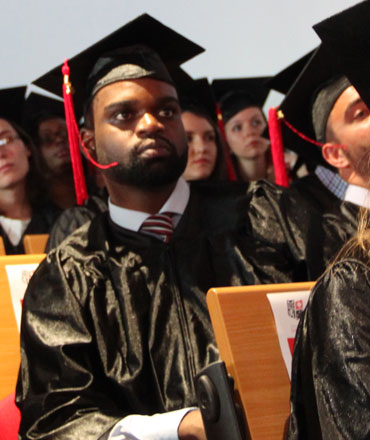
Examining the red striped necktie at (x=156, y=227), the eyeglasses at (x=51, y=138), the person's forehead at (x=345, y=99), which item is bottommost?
the person's forehead at (x=345, y=99)

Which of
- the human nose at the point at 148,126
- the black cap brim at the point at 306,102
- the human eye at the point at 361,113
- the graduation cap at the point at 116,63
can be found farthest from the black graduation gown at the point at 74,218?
the human eye at the point at 361,113

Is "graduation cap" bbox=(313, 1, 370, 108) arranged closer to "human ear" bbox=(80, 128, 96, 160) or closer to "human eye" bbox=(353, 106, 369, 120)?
"human eye" bbox=(353, 106, 369, 120)

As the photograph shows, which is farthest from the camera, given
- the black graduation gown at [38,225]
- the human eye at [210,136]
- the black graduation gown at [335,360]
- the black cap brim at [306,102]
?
the human eye at [210,136]

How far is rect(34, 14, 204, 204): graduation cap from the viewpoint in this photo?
8.39 feet

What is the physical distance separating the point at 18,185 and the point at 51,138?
38cm

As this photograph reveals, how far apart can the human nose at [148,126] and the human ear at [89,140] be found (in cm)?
34

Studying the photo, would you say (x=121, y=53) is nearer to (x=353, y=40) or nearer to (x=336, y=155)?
(x=336, y=155)

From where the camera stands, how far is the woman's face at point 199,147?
3.61 meters

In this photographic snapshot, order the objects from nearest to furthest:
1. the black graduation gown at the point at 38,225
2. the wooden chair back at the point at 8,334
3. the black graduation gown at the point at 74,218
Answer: the wooden chair back at the point at 8,334, the black graduation gown at the point at 74,218, the black graduation gown at the point at 38,225

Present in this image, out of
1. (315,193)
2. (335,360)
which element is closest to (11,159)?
(315,193)

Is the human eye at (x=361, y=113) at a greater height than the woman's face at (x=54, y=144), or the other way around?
the woman's face at (x=54, y=144)

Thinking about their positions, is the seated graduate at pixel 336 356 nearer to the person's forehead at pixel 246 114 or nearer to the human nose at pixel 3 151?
the human nose at pixel 3 151

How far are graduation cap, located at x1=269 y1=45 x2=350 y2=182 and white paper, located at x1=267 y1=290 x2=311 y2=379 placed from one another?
44.8 inches

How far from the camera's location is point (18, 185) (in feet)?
11.7
